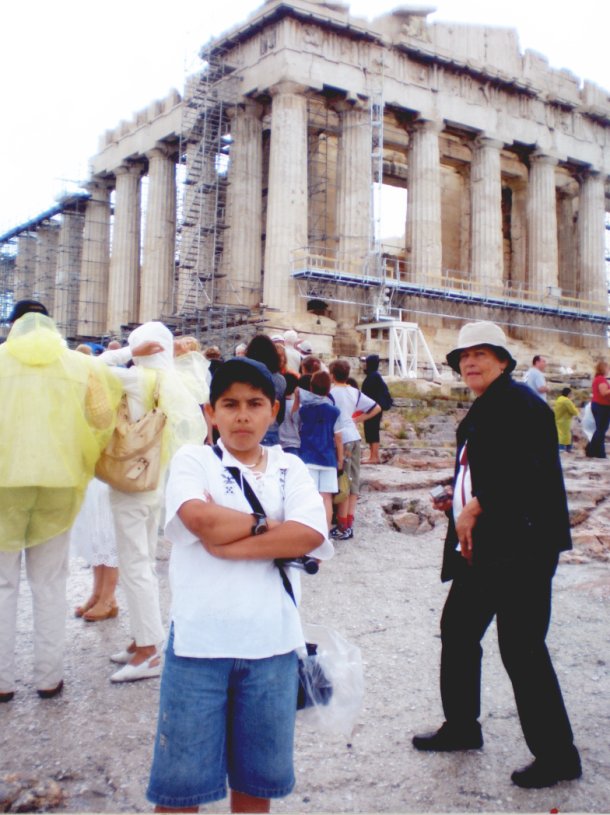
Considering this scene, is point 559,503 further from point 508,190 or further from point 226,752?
point 508,190

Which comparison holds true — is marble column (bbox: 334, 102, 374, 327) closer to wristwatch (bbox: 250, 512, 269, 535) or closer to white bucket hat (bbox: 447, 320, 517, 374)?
white bucket hat (bbox: 447, 320, 517, 374)

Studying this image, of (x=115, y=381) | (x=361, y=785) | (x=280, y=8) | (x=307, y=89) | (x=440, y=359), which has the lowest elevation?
(x=361, y=785)

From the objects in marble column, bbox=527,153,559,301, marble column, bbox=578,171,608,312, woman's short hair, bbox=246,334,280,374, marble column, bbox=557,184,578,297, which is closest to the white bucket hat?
woman's short hair, bbox=246,334,280,374

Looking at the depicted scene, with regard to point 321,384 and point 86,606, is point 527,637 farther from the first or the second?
point 321,384

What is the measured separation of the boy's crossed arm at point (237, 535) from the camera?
2.21 meters

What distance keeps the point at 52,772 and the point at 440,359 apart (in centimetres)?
2728

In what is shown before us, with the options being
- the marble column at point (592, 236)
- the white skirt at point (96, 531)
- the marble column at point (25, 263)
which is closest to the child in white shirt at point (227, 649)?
the white skirt at point (96, 531)

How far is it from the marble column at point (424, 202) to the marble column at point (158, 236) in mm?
9894

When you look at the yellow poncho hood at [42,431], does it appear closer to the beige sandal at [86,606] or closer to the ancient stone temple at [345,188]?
the beige sandal at [86,606]

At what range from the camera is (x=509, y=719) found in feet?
11.8

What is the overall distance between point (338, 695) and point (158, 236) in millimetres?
30942

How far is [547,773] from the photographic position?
2965 mm

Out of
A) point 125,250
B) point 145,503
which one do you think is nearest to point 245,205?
point 125,250

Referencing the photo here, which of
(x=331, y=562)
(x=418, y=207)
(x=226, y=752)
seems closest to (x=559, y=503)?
(x=226, y=752)
